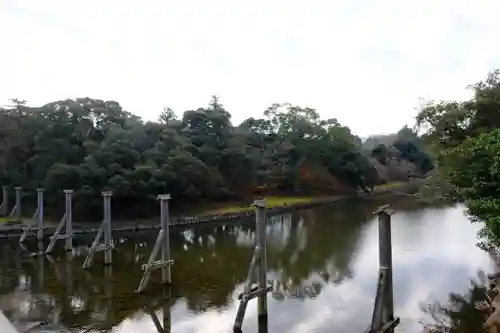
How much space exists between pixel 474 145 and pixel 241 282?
772 cm

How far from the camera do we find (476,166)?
38.3 ft

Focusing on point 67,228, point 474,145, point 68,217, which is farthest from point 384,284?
point 67,228

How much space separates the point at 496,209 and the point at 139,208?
860 inches

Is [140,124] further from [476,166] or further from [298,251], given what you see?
[476,166]

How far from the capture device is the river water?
11.3 metres

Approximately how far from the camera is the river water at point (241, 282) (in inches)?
445

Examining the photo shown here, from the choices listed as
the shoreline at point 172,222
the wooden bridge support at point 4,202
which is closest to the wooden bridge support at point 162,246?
the shoreline at point 172,222

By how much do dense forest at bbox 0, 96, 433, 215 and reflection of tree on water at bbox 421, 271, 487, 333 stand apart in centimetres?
1843

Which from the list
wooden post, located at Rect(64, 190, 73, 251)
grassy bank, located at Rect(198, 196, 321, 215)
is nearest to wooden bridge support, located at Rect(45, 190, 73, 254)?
wooden post, located at Rect(64, 190, 73, 251)

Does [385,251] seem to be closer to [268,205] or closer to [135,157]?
[135,157]

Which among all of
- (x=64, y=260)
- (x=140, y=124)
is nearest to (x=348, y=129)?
(x=140, y=124)

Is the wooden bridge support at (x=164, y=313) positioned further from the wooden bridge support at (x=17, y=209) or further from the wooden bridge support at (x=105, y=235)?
the wooden bridge support at (x=17, y=209)

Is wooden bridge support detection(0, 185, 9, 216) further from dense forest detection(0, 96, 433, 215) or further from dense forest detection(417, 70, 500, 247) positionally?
dense forest detection(417, 70, 500, 247)

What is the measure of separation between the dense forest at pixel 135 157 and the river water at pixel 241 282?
13.5 ft
